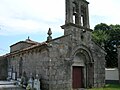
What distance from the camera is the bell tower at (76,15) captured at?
1945 centimetres

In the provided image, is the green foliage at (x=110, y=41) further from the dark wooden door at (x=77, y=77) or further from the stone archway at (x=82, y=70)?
the dark wooden door at (x=77, y=77)

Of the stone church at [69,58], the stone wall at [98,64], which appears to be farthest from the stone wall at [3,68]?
the stone wall at [98,64]

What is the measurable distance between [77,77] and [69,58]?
2.73 metres

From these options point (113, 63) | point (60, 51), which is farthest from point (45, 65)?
point (113, 63)

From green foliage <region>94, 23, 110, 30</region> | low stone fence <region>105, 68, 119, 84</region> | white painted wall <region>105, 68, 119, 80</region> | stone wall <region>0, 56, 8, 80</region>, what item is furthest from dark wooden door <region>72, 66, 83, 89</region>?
green foliage <region>94, 23, 110, 30</region>

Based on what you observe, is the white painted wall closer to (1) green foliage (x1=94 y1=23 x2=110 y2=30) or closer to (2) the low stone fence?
(2) the low stone fence

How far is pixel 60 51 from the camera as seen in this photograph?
59.1 feet

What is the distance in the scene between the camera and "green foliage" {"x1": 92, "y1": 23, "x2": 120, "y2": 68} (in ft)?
133

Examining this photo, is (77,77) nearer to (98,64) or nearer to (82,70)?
(82,70)

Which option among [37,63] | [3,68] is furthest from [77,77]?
[3,68]

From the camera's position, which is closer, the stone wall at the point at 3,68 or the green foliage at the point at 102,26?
the stone wall at the point at 3,68

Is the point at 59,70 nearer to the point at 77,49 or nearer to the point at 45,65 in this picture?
the point at 45,65

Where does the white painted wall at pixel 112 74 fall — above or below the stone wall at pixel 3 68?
below

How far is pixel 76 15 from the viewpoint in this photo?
20.6 m
